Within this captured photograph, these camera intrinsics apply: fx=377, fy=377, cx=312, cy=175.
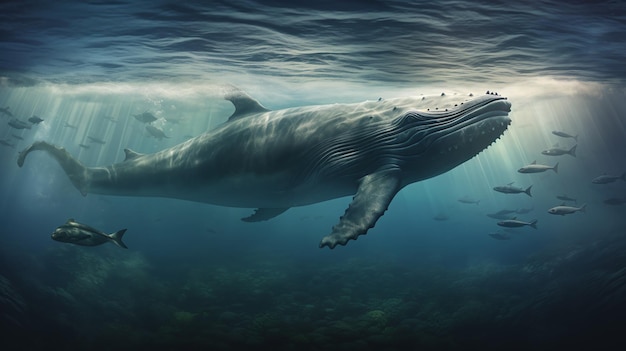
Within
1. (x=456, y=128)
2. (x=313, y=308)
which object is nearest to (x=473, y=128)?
(x=456, y=128)

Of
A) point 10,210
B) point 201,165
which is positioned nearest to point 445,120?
point 201,165

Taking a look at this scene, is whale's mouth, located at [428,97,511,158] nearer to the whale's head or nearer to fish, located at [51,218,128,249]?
the whale's head

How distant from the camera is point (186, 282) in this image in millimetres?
17359

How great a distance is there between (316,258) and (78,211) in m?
→ 33.7

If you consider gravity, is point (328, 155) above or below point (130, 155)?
above

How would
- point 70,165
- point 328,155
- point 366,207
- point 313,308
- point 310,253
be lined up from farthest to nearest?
point 310,253, point 313,308, point 70,165, point 328,155, point 366,207

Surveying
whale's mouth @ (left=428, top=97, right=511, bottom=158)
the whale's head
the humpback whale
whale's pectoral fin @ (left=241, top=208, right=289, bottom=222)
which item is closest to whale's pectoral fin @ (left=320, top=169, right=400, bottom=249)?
the humpback whale

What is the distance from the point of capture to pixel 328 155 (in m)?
7.55

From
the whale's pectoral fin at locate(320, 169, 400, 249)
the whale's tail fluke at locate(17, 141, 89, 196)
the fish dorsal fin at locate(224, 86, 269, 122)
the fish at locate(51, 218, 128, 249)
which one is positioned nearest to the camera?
the whale's pectoral fin at locate(320, 169, 400, 249)

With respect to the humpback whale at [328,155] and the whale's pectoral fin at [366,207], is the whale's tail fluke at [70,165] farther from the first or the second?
the whale's pectoral fin at [366,207]

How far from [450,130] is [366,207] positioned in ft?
7.10

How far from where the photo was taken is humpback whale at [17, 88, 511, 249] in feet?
22.1

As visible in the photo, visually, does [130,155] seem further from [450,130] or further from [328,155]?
[450,130]

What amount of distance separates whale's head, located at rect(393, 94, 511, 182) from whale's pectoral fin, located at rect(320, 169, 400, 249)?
577mm
